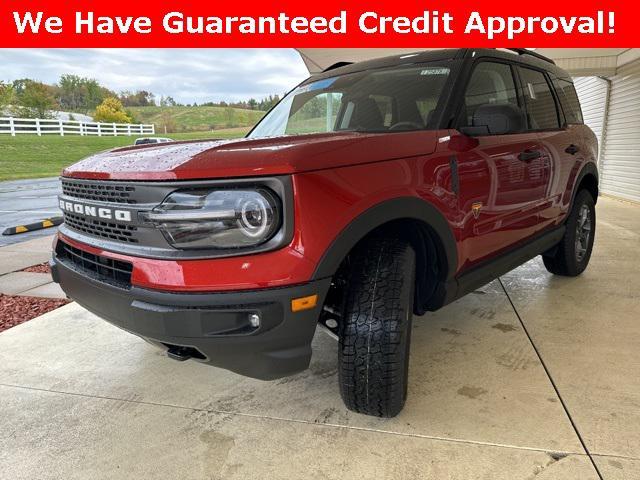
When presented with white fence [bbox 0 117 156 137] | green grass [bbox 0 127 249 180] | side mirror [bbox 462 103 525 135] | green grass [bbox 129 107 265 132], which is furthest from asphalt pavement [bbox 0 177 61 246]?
white fence [bbox 0 117 156 137]

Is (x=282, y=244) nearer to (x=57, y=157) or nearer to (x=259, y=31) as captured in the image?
(x=259, y=31)

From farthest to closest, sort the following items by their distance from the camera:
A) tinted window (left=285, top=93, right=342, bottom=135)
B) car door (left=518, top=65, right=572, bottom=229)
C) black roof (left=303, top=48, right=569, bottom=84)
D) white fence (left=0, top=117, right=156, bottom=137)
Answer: white fence (left=0, top=117, right=156, bottom=137)
car door (left=518, top=65, right=572, bottom=229)
tinted window (left=285, top=93, right=342, bottom=135)
black roof (left=303, top=48, right=569, bottom=84)

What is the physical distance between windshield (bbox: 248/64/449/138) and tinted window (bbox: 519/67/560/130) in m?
0.93

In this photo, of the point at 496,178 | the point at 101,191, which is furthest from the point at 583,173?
the point at 101,191

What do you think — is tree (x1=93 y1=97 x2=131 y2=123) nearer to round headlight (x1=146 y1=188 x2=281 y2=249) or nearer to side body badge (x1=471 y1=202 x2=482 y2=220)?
side body badge (x1=471 y1=202 x2=482 y2=220)

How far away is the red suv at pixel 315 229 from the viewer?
1.64 meters

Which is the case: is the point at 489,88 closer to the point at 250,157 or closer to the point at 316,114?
the point at 316,114

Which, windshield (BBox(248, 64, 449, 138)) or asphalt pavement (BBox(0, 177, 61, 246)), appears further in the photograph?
asphalt pavement (BBox(0, 177, 61, 246))

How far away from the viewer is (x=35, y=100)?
1368 inches

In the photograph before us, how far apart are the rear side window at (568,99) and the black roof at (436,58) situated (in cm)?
18

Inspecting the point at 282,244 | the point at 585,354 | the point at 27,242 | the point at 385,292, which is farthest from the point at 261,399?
the point at 27,242

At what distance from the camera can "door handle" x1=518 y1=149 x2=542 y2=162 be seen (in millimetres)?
2839

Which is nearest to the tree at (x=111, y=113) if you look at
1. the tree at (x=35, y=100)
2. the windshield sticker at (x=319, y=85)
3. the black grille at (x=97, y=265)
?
the tree at (x=35, y=100)

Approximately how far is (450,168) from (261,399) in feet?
4.87
